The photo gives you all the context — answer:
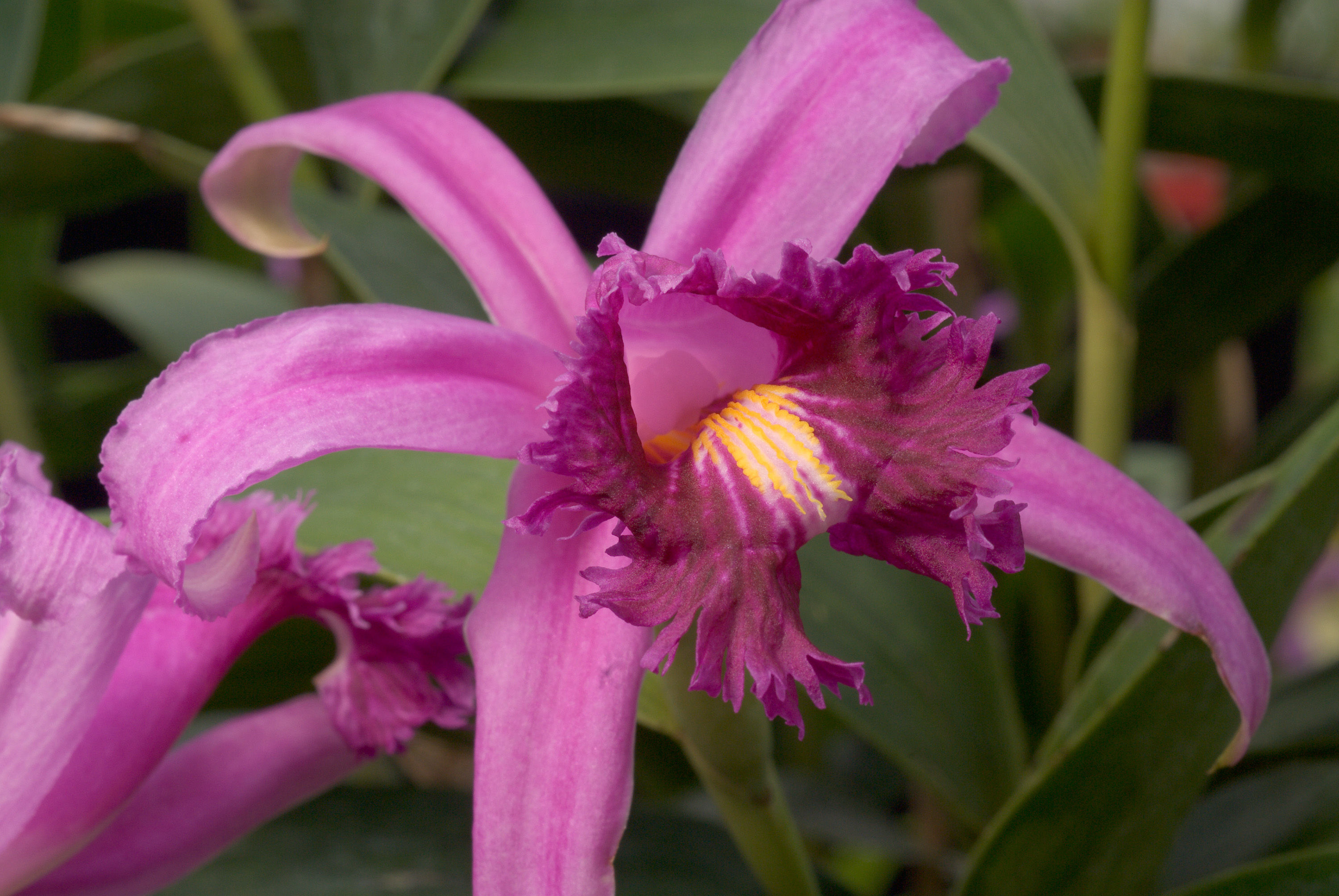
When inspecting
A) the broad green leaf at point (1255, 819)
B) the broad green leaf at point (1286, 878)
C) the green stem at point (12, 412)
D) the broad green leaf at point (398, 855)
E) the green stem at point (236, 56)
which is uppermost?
the green stem at point (236, 56)

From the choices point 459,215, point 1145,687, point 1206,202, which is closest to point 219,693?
point 459,215

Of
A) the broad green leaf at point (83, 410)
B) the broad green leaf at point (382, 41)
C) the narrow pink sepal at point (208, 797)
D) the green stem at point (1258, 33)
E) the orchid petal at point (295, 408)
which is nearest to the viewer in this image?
the orchid petal at point (295, 408)

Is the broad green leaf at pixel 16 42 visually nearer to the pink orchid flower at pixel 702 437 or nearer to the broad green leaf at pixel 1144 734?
the pink orchid flower at pixel 702 437

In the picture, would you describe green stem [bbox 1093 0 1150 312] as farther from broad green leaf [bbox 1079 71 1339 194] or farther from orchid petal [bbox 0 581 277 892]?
orchid petal [bbox 0 581 277 892]

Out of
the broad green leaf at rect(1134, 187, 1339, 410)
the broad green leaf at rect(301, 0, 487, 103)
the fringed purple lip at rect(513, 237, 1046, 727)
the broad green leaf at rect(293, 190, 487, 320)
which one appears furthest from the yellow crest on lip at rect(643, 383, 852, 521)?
the broad green leaf at rect(1134, 187, 1339, 410)

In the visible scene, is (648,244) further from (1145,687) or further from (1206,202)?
(1206,202)

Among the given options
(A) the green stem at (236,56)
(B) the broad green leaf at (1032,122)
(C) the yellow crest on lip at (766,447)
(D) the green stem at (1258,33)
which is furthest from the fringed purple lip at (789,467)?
(D) the green stem at (1258,33)
